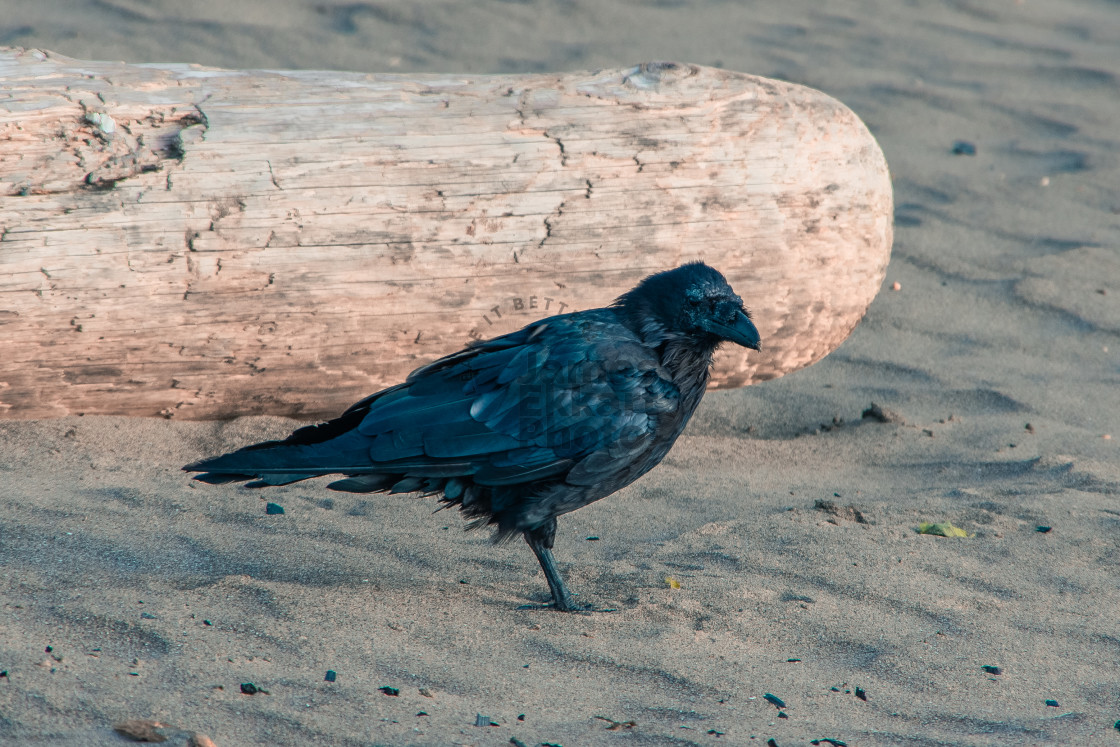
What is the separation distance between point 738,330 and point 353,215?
5.17 feet

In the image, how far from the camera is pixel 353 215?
388 cm

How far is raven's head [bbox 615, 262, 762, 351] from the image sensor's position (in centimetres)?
322

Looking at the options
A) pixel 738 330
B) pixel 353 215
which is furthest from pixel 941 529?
pixel 353 215

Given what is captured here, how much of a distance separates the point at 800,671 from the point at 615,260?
1.85 meters

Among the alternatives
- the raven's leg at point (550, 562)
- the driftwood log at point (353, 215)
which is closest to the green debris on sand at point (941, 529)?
the driftwood log at point (353, 215)

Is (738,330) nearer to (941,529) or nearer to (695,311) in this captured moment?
(695,311)

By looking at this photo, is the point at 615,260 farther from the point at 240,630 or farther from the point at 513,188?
the point at 240,630

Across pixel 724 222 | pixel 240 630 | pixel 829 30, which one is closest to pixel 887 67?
pixel 829 30

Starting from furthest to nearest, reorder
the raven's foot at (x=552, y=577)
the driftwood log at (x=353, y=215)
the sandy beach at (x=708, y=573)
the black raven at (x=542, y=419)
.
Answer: the driftwood log at (x=353, y=215) → the raven's foot at (x=552, y=577) → the black raven at (x=542, y=419) → the sandy beach at (x=708, y=573)

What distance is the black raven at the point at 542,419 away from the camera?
3.13 m

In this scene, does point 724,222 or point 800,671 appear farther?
point 724,222

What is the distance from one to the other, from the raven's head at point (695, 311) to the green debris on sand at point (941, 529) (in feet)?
3.80

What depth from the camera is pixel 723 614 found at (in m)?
3.20

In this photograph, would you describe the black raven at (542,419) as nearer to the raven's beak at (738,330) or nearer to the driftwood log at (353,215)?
the raven's beak at (738,330)
